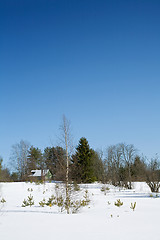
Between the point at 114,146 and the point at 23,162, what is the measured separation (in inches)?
738

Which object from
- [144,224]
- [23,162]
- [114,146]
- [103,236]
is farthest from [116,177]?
[103,236]

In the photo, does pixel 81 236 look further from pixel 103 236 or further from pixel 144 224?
pixel 144 224

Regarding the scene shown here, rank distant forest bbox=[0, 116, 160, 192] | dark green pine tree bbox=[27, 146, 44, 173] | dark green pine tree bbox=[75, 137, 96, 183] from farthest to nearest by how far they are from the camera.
Result: dark green pine tree bbox=[27, 146, 44, 173] → dark green pine tree bbox=[75, 137, 96, 183] → distant forest bbox=[0, 116, 160, 192]

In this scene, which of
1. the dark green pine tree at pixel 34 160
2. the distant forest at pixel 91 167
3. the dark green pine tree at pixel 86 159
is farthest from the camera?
the dark green pine tree at pixel 34 160

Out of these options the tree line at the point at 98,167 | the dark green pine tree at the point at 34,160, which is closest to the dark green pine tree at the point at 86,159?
the tree line at the point at 98,167

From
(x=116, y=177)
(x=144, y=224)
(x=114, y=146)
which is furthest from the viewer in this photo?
(x=114, y=146)

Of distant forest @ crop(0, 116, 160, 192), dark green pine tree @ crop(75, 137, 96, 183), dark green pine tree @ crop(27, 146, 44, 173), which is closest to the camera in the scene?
distant forest @ crop(0, 116, 160, 192)

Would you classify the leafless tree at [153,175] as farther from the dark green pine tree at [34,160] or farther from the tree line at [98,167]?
the dark green pine tree at [34,160]

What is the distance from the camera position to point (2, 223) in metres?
6.98

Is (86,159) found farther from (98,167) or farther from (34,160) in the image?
(34,160)

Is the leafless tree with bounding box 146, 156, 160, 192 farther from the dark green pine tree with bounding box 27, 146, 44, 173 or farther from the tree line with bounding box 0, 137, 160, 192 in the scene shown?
the dark green pine tree with bounding box 27, 146, 44, 173

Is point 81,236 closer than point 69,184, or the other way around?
point 81,236

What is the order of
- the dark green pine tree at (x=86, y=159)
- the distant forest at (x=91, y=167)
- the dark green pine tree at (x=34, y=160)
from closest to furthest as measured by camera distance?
the distant forest at (x=91, y=167), the dark green pine tree at (x=86, y=159), the dark green pine tree at (x=34, y=160)

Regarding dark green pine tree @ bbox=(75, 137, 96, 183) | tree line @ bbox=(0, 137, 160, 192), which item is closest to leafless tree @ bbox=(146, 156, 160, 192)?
tree line @ bbox=(0, 137, 160, 192)
